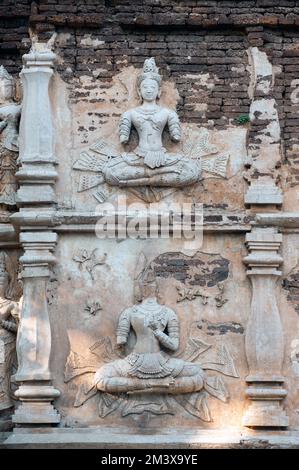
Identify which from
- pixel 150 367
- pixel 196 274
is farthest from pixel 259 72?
pixel 150 367

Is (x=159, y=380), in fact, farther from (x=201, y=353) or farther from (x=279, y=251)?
(x=279, y=251)

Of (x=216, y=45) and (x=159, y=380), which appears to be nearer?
(x=159, y=380)

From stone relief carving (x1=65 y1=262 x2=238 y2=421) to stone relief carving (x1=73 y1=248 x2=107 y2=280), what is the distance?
45 centimetres

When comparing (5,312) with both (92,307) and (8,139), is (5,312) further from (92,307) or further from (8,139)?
(8,139)

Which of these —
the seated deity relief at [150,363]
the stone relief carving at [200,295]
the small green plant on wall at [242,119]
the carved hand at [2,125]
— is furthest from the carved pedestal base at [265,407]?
the carved hand at [2,125]

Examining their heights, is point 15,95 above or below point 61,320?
above

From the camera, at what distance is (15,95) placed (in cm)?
1429

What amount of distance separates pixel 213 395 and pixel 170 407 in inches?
15.3

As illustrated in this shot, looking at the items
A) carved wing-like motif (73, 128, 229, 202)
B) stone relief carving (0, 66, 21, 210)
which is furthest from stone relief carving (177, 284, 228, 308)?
stone relief carving (0, 66, 21, 210)

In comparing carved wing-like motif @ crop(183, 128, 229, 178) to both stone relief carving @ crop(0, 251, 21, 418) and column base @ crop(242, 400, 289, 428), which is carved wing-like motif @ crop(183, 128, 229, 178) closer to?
stone relief carving @ crop(0, 251, 21, 418)

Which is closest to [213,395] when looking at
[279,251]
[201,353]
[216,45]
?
[201,353]

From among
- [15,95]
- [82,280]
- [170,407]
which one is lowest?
[170,407]

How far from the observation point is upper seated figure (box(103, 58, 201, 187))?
1376 cm

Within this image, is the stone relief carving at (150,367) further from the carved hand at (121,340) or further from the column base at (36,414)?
the column base at (36,414)
